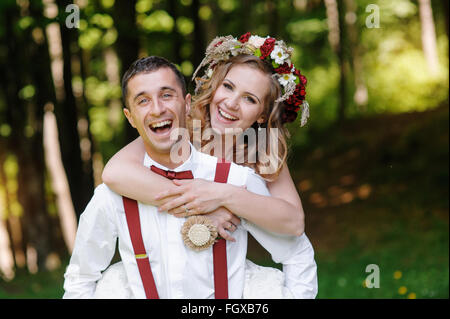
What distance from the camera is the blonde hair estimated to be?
132 inches

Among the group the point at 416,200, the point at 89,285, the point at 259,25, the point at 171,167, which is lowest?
the point at 416,200

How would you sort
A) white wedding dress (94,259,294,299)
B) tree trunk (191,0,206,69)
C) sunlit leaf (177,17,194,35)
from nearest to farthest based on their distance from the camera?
1. white wedding dress (94,259,294,299)
2. tree trunk (191,0,206,69)
3. sunlit leaf (177,17,194,35)

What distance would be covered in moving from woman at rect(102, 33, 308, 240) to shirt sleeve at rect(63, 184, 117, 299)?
4.5 inches

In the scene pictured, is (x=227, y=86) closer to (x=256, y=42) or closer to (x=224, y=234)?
(x=256, y=42)

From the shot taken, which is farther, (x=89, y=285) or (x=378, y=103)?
(x=378, y=103)

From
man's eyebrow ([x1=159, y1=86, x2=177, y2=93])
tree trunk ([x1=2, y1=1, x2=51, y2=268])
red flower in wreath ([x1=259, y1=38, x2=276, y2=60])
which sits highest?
red flower in wreath ([x1=259, y1=38, x2=276, y2=60])

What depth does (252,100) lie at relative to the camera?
133 inches

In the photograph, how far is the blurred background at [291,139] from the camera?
28.2 ft

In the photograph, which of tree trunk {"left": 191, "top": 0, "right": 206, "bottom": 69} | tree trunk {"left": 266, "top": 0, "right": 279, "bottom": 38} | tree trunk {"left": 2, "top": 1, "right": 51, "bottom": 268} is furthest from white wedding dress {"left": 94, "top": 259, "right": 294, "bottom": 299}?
tree trunk {"left": 266, "top": 0, "right": 279, "bottom": 38}

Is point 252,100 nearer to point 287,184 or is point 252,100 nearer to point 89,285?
point 287,184

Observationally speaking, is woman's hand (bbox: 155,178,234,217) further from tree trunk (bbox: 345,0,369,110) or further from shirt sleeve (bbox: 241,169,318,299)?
tree trunk (bbox: 345,0,369,110)

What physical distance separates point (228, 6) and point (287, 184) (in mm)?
14438

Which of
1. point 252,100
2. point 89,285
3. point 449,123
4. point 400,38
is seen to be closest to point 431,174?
point 449,123

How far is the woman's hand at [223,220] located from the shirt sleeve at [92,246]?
495 mm
